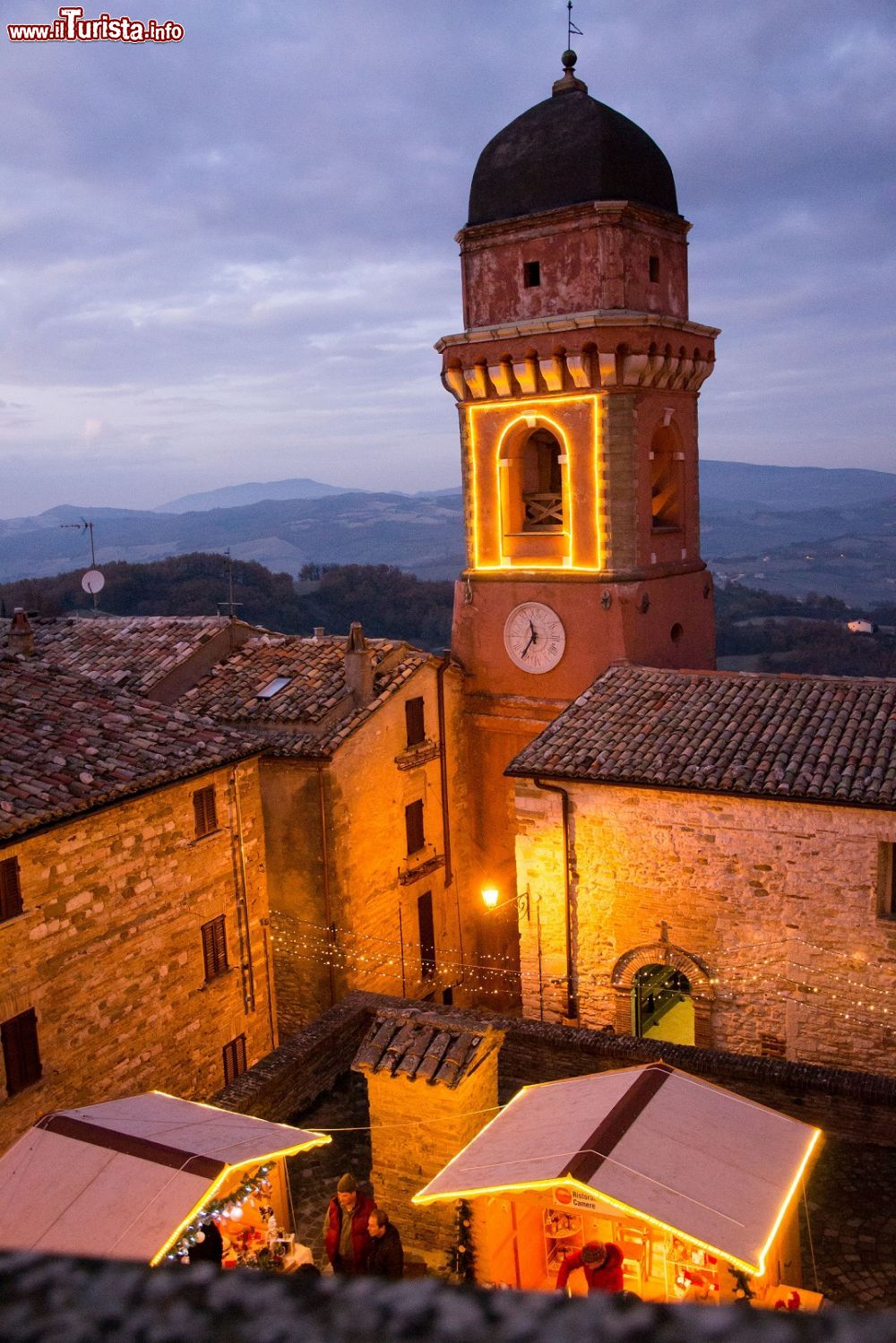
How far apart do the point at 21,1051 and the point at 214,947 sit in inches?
158

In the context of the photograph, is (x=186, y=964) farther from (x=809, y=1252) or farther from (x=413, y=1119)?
(x=809, y=1252)

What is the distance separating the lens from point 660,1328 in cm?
91

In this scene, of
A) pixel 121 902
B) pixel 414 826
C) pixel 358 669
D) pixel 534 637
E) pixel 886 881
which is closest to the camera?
pixel 886 881

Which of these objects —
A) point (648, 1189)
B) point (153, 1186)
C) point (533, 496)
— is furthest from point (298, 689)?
point (648, 1189)

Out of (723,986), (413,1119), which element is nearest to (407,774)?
(723,986)

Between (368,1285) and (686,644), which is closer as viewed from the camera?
(368,1285)

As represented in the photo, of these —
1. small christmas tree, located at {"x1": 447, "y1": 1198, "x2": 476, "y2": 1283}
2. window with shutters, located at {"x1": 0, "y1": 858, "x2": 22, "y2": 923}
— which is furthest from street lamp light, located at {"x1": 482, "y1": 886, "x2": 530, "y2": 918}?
small christmas tree, located at {"x1": 447, "y1": 1198, "x2": 476, "y2": 1283}

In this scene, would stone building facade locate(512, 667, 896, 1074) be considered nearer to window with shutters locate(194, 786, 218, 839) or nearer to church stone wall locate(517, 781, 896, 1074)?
church stone wall locate(517, 781, 896, 1074)

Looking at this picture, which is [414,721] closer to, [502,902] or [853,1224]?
[502,902]

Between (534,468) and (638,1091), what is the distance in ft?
50.3

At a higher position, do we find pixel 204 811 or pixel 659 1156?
pixel 204 811

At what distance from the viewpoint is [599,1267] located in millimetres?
7117

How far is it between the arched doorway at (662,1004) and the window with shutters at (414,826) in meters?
5.98

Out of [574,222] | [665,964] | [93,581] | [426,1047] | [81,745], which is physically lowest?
[665,964]
